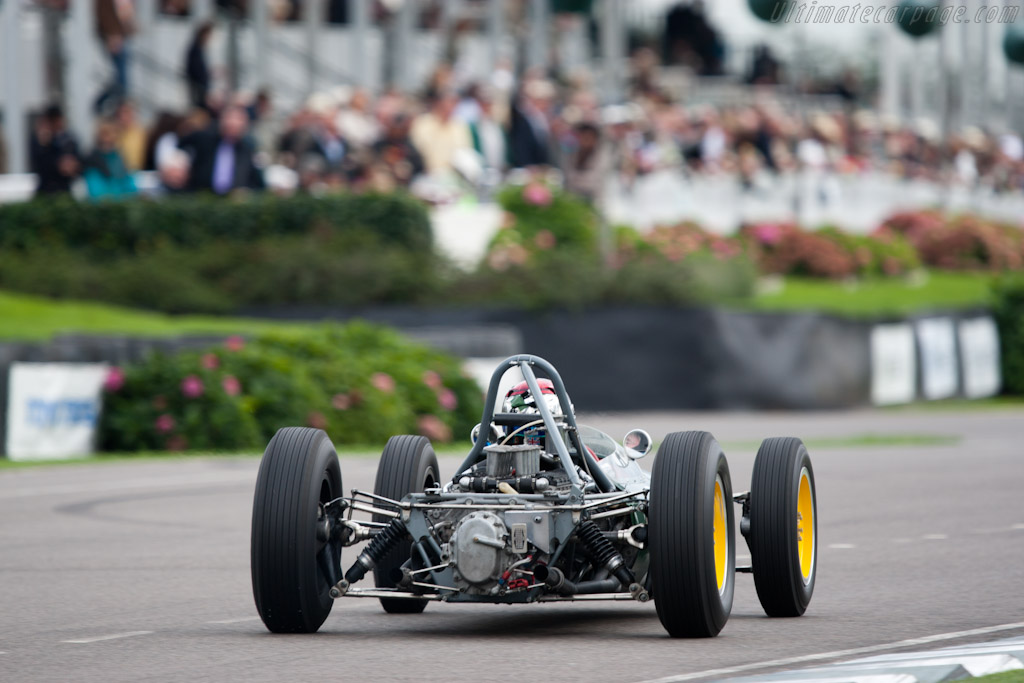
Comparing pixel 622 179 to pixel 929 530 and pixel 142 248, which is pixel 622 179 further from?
pixel 929 530

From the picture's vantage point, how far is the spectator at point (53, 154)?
20766 mm

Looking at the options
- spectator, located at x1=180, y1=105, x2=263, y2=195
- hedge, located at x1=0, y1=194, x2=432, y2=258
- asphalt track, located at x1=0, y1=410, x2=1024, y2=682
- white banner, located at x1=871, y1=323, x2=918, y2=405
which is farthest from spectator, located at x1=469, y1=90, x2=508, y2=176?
asphalt track, located at x1=0, y1=410, x2=1024, y2=682

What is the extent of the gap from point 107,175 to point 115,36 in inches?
116

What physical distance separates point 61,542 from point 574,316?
11.1m

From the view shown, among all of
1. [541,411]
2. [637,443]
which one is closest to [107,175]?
[637,443]

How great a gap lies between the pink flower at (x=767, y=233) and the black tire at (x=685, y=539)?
22.6 meters

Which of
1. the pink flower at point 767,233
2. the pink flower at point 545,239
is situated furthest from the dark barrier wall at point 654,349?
the pink flower at point 767,233

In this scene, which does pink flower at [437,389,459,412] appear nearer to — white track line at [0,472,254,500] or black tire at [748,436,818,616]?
white track line at [0,472,254,500]

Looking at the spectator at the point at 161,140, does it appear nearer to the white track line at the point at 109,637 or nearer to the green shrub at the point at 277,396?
the green shrub at the point at 277,396

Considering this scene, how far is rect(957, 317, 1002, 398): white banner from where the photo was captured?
2531cm

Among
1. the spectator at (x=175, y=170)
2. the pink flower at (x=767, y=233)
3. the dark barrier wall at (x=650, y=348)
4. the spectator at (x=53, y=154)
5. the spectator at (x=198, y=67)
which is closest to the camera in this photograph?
the spectator at (x=53, y=154)

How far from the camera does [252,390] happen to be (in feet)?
51.9

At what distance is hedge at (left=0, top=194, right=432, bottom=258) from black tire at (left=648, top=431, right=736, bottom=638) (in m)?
15.2

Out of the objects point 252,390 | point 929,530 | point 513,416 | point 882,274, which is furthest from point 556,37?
point 513,416
